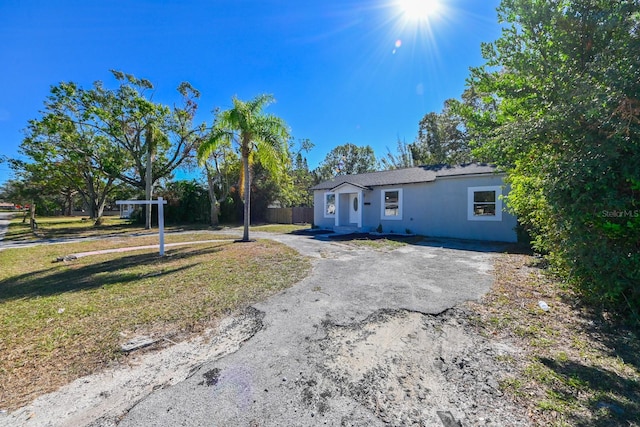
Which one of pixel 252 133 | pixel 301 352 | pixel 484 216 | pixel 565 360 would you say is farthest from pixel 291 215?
pixel 565 360

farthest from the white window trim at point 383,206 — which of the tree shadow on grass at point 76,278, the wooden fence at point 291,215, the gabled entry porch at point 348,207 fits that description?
A: the tree shadow on grass at point 76,278

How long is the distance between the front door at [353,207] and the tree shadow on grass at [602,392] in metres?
13.0

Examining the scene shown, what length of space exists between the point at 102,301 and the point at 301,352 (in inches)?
150

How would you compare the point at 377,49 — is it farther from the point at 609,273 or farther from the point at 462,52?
the point at 609,273

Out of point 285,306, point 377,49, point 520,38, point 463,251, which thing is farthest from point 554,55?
point 377,49

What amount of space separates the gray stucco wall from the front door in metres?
1.28

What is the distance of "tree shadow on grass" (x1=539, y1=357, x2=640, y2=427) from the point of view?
1.82 m

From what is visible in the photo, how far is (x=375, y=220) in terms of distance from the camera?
14.5 m

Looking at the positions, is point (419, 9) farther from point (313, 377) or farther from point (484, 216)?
point (313, 377)

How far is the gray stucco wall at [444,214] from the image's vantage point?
10.7 meters

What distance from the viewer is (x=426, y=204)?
12.6 m

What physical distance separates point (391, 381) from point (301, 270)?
4056mm

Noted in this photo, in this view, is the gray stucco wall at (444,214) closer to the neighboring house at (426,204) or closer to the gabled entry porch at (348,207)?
the neighboring house at (426,204)

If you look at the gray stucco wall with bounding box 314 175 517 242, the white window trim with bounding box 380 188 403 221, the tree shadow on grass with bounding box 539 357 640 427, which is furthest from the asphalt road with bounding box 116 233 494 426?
the white window trim with bounding box 380 188 403 221
